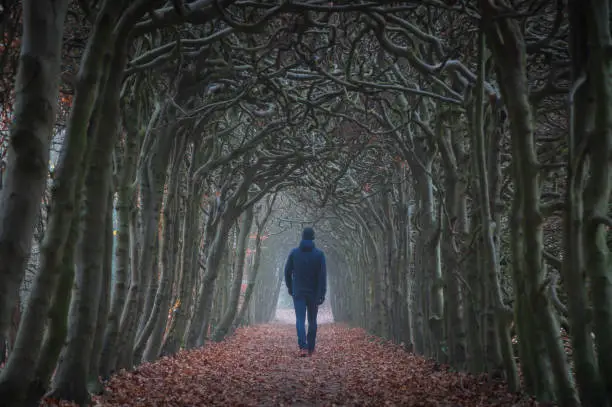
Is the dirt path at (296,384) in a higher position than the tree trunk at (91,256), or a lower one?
lower

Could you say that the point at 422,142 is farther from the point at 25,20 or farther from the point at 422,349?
the point at 25,20

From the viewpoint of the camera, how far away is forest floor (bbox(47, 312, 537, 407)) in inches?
219

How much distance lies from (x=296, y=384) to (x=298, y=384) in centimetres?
3

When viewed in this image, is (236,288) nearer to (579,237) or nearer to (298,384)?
(298,384)

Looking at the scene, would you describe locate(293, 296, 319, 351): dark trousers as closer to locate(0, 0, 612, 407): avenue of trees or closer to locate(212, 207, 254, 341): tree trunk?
locate(0, 0, 612, 407): avenue of trees

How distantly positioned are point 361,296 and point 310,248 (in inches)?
581

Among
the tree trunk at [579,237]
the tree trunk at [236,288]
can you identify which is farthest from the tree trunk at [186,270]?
the tree trunk at [579,237]

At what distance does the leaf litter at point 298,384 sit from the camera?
5555 mm

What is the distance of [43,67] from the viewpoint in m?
3.52

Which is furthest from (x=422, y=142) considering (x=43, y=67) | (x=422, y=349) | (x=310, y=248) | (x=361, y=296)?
(x=361, y=296)

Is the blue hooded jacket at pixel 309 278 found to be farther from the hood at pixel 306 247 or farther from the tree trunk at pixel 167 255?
the tree trunk at pixel 167 255

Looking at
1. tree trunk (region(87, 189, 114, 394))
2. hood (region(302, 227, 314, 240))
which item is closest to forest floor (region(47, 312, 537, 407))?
tree trunk (region(87, 189, 114, 394))

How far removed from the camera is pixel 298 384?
298 inches

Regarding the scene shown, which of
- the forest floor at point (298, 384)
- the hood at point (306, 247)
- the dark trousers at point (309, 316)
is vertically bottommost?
the forest floor at point (298, 384)
